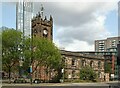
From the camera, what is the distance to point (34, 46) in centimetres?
6838

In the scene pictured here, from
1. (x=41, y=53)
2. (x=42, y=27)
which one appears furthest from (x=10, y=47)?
(x=42, y=27)

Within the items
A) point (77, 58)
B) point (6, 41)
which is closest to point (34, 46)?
point (6, 41)

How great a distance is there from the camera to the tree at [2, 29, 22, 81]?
62.6 meters

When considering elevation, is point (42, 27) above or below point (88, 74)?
above

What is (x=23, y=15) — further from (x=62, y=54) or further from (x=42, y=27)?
(x=62, y=54)

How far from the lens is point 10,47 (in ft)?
209

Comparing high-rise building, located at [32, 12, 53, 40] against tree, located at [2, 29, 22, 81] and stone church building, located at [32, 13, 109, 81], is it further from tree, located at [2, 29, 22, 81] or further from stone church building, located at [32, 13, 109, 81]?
tree, located at [2, 29, 22, 81]

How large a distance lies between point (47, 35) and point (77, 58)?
12749mm

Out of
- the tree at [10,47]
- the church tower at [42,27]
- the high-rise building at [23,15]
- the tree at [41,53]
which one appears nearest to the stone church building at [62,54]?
the church tower at [42,27]

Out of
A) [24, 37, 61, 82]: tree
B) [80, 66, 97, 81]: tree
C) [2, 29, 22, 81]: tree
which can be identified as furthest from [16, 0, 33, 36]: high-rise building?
[2, 29, 22, 81]: tree

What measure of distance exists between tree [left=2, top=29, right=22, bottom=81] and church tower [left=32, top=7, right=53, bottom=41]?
1924cm

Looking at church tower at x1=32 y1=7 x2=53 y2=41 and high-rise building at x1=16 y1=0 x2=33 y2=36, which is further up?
high-rise building at x1=16 y1=0 x2=33 y2=36

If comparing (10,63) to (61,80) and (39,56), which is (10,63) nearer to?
(39,56)

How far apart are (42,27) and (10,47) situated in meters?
23.3
